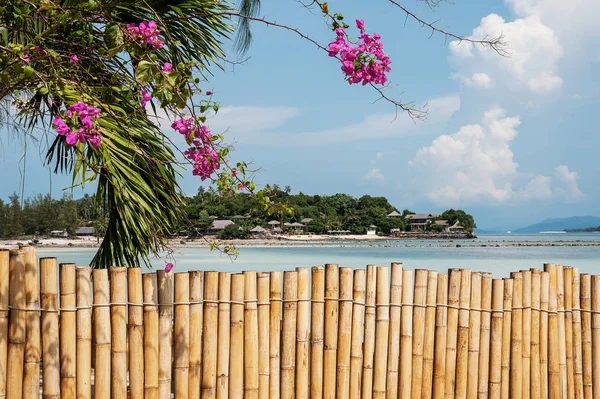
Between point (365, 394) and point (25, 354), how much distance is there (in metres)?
1.75

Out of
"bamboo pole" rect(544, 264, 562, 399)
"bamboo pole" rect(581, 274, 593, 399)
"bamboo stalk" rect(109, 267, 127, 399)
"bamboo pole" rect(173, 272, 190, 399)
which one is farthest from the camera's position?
"bamboo pole" rect(581, 274, 593, 399)

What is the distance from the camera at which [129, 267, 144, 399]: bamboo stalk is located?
341 centimetres

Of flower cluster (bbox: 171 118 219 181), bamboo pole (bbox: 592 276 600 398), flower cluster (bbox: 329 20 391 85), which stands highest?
flower cluster (bbox: 329 20 391 85)

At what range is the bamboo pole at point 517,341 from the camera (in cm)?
417

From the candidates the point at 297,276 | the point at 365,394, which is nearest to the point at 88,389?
the point at 297,276

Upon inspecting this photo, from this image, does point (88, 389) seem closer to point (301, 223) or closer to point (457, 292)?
point (457, 292)

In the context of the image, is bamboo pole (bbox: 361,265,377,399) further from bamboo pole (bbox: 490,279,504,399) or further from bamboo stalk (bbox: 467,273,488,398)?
bamboo pole (bbox: 490,279,504,399)

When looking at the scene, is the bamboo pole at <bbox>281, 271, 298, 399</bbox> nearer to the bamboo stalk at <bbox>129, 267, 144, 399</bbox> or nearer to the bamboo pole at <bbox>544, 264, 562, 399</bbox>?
the bamboo stalk at <bbox>129, 267, 144, 399</bbox>

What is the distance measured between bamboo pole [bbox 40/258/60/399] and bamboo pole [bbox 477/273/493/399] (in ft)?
7.67

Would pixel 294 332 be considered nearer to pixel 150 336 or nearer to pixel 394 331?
pixel 394 331

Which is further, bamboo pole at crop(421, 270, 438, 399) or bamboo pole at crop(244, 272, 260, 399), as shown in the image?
bamboo pole at crop(421, 270, 438, 399)

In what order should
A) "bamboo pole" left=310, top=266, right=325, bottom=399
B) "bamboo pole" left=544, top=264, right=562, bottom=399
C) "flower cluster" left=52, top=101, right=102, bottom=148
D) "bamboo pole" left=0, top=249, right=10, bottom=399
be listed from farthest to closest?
"bamboo pole" left=544, top=264, right=562, bottom=399 < "bamboo pole" left=310, top=266, right=325, bottom=399 < "bamboo pole" left=0, top=249, right=10, bottom=399 < "flower cluster" left=52, top=101, right=102, bottom=148

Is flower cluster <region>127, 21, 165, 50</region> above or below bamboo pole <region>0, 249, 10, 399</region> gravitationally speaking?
above

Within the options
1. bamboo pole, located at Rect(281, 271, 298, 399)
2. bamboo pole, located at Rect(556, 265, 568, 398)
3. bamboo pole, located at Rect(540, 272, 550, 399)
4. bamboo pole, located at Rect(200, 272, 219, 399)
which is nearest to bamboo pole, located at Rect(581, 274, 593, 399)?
bamboo pole, located at Rect(556, 265, 568, 398)
